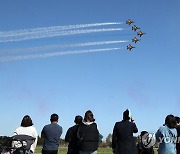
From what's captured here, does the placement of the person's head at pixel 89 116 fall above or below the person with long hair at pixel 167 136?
above

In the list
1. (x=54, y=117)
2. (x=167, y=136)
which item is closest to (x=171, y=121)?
(x=167, y=136)

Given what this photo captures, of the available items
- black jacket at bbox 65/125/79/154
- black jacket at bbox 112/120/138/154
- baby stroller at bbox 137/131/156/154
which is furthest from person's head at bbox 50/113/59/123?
baby stroller at bbox 137/131/156/154

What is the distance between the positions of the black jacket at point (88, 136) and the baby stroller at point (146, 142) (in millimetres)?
2864

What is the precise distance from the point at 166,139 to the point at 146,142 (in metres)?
2.81

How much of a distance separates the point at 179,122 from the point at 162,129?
1538 mm

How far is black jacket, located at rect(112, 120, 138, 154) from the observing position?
11.0 m

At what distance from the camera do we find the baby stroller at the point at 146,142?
40.7 ft

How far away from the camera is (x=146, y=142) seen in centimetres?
1264

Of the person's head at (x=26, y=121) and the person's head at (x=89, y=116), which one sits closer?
the person's head at (x=89, y=116)

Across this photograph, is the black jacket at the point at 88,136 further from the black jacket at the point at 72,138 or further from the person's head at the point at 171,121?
the person's head at the point at 171,121

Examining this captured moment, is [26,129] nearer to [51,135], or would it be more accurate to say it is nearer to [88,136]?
[51,135]

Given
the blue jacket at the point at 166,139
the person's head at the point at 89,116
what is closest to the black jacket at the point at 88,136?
the person's head at the point at 89,116

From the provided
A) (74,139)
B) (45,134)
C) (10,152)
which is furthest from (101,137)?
(10,152)

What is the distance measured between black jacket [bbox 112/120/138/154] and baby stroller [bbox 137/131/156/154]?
4.60 feet
